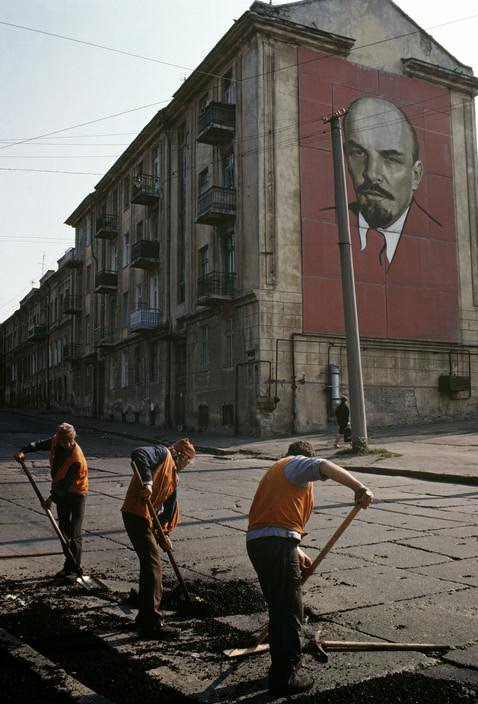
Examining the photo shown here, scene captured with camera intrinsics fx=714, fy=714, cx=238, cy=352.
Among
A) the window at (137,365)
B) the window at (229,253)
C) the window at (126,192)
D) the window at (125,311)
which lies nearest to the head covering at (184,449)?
the window at (229,253)

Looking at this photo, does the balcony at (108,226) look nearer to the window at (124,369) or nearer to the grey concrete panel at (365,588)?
the window at (124,369)

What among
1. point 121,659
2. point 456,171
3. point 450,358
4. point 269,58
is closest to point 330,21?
point 269,58

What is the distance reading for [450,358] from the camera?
29875 millimetres

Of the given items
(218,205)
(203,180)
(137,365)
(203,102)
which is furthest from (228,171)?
(137,365)

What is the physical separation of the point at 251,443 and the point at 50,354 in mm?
39712

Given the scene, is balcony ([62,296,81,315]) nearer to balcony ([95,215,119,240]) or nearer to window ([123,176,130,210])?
balcony ([95,215,119,240])

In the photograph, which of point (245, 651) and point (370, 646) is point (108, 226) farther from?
point (370, 646)

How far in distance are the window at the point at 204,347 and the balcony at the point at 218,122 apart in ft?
25.7

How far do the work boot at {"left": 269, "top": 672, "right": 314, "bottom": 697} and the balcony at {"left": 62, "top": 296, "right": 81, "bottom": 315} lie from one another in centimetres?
4786

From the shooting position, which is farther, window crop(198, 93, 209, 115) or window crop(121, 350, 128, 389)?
window crop(121, 350, 128, 389)

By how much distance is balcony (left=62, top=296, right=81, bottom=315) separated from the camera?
50656mm

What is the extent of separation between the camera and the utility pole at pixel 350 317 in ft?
60.6

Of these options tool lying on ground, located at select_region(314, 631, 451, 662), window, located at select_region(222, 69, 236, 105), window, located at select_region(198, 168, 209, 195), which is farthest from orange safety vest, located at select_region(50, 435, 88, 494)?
window, located at select_region(198, 168, 209, 195)

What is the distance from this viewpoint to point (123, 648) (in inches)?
198
